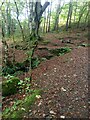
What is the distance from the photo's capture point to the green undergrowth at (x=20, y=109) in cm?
536

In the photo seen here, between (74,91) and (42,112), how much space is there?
62.4 inches

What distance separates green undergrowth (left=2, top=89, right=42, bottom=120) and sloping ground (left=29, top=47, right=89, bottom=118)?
18 cm

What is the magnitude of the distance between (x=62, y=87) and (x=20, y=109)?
6.03 feet

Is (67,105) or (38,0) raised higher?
(38,0)

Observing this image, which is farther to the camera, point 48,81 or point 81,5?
point 81,5

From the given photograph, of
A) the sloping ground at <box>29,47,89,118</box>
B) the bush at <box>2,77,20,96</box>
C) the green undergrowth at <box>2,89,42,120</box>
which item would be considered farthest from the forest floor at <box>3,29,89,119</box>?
the bush at <box>2,77,20,96</box>

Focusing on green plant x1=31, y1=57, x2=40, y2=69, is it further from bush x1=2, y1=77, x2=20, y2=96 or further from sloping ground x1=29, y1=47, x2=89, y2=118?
bush x1=2, y1=77, x2=20, y2=96

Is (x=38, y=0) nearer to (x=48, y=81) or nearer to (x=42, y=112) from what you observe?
(x=48, y=81)

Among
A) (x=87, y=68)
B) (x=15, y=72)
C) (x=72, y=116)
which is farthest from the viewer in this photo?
(x=15, y=72)

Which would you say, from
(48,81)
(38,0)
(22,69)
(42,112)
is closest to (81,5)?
(38,0)

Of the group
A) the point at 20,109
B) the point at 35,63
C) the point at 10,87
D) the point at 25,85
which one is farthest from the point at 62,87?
the point at 35,63

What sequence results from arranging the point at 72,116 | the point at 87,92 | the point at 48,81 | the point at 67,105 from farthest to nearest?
1. the point at 48,81
2. the point at 87,92
3. the point at 67,105
4. the point at 72,116

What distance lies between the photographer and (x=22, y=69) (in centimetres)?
983

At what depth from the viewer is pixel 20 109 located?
5.66 metres
